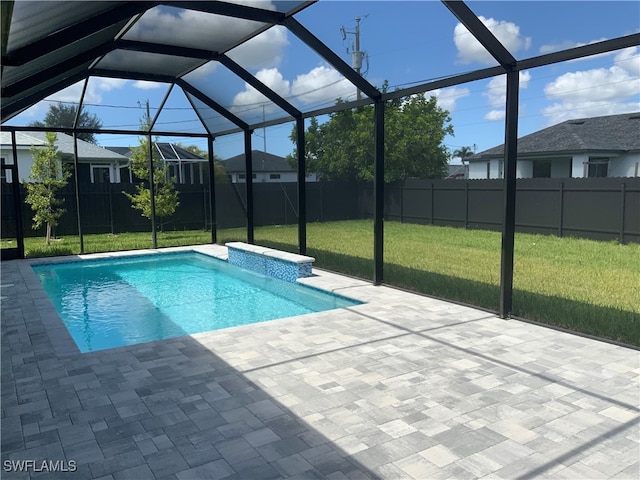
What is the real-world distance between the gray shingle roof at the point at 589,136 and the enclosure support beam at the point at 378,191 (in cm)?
1461

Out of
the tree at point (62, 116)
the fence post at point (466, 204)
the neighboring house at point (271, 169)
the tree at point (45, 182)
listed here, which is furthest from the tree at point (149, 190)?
the fence post at point (466, 204)

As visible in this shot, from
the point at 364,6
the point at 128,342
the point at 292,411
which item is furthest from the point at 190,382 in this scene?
the point at 364,6

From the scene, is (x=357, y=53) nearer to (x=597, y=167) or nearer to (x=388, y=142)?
(x=388, y=142)

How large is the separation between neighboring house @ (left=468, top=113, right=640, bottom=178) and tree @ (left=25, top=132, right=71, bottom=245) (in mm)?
15527

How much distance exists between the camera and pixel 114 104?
10734 millimetres

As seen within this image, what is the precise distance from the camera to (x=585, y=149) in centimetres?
1822

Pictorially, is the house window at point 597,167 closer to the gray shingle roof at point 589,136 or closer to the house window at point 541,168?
the gray shingle roof at point 589,136

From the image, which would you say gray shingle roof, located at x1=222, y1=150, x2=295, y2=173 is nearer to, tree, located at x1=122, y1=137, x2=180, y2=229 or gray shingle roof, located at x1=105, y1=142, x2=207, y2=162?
gray shingle roof, located at x1=105, y1=142, x2=207, y2=162

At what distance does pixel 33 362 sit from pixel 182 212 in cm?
1215

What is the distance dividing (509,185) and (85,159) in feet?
54.7

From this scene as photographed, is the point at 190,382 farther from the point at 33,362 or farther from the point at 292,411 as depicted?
the point at 33,362

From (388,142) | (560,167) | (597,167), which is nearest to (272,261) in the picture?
(388,142)

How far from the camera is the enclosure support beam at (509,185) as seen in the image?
4.97 m

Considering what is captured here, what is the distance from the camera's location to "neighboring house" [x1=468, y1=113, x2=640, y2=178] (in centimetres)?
1830
